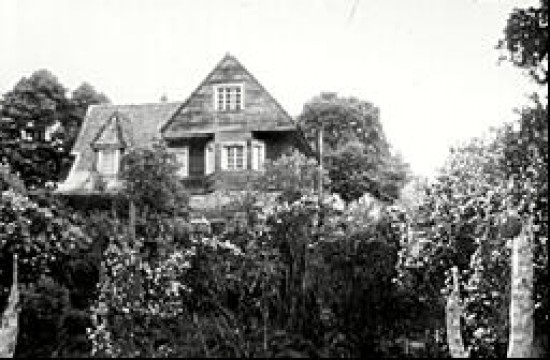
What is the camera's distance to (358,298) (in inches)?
698

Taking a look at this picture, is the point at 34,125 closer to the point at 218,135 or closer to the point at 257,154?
the point at 218,135

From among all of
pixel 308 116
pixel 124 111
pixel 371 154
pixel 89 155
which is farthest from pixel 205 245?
pixel 308 116

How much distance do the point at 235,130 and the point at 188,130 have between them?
1.73 metres

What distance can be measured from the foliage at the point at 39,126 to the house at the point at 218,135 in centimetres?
616

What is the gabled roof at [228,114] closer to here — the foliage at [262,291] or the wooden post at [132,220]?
the wooden post at [132,220]

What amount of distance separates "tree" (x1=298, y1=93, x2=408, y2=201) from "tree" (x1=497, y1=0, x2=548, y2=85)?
2232 centimetres

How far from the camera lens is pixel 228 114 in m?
28.5

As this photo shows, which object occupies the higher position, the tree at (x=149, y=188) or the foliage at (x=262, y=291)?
the tree at (x=149, y=188)

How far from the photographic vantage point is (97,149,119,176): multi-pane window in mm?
29062

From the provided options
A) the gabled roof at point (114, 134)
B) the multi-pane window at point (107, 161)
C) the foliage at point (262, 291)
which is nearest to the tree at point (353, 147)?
the gabled roof at point (114, 134)

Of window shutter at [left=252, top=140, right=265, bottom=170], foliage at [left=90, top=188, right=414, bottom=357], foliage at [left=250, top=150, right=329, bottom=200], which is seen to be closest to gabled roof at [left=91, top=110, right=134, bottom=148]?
window shutter at [left=252, top=140, right=265, bottom=170]

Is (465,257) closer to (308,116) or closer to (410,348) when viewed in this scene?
(410,348)

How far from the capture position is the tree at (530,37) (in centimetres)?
1077

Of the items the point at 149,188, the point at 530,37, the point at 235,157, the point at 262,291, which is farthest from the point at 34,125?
the point at 530,37
